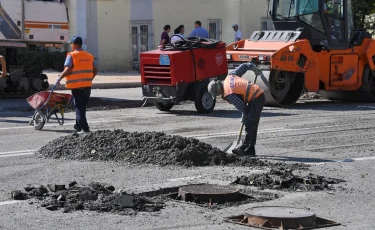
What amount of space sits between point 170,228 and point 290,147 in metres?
5.88

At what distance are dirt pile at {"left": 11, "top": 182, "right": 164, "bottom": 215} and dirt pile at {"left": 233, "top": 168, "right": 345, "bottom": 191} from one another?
156 centimetres

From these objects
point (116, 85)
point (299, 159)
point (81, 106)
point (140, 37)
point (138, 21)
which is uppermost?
point (138, 21)

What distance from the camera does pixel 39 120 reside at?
16.0 metres

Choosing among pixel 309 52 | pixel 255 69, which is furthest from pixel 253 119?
pixel 309 52

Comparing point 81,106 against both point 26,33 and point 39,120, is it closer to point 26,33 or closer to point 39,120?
point 39,120

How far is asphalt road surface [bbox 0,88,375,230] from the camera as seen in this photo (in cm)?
848

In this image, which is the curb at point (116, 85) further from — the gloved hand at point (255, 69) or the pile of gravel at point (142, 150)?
the gloved hand at point (255, 69)

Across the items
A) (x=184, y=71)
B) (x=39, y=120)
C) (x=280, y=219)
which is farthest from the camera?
(x=184, y=71)

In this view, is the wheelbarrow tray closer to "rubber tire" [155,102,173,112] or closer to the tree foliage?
"rubber tire" [155,102,173,112]

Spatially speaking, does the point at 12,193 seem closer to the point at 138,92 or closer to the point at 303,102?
the point at 303,102

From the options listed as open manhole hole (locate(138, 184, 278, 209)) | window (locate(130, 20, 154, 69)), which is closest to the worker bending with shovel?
open manhole hole (locate(138, 184, 278, 209))

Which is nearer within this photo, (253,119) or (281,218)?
(281,218)

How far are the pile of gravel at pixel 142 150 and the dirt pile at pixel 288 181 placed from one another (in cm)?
128

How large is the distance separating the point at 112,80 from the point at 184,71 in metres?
11.6
